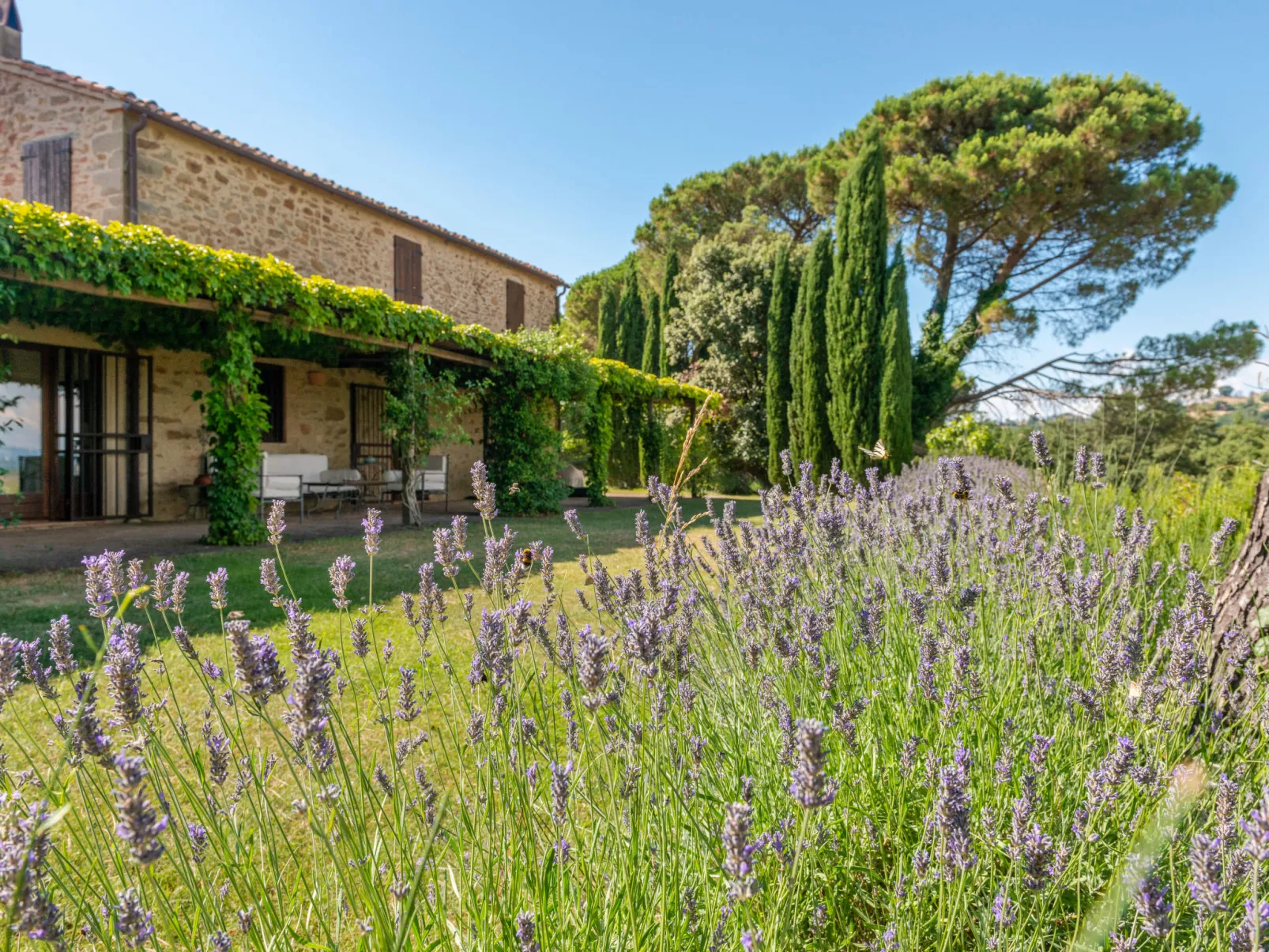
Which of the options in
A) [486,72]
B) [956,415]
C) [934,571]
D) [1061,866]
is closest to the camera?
[1061,866]

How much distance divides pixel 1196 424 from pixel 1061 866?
63.5ft

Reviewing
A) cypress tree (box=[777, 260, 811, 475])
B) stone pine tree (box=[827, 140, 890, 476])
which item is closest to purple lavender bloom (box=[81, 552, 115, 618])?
stone pine tree (box=[827, 140, 890, 476])

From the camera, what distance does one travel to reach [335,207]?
11.2 metres

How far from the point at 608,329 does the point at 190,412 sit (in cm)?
1311

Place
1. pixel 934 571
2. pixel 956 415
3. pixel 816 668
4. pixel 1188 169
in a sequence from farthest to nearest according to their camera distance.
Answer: pixel 956 415 < pixel 1188 169 < pixel 934 571 < pixel 816 668

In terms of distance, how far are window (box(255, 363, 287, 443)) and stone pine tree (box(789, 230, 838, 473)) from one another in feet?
Answer: 32.1

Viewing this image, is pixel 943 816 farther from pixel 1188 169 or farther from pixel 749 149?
pixel 749 149

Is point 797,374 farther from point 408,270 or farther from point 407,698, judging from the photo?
point 407,698

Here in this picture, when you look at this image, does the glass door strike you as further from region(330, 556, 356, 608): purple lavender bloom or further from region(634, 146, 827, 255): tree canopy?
region(634, 146, 827, 255): tree canopy

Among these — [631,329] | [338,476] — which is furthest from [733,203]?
[338,476]

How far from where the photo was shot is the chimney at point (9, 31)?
367 inches

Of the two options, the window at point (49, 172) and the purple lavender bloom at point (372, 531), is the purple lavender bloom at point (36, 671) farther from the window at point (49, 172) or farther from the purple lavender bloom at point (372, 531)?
the window at point (49, 172)

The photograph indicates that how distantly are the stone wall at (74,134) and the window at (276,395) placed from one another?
2779 mm

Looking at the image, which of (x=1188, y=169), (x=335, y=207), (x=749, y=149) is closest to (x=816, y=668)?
(x=335, y=207)
